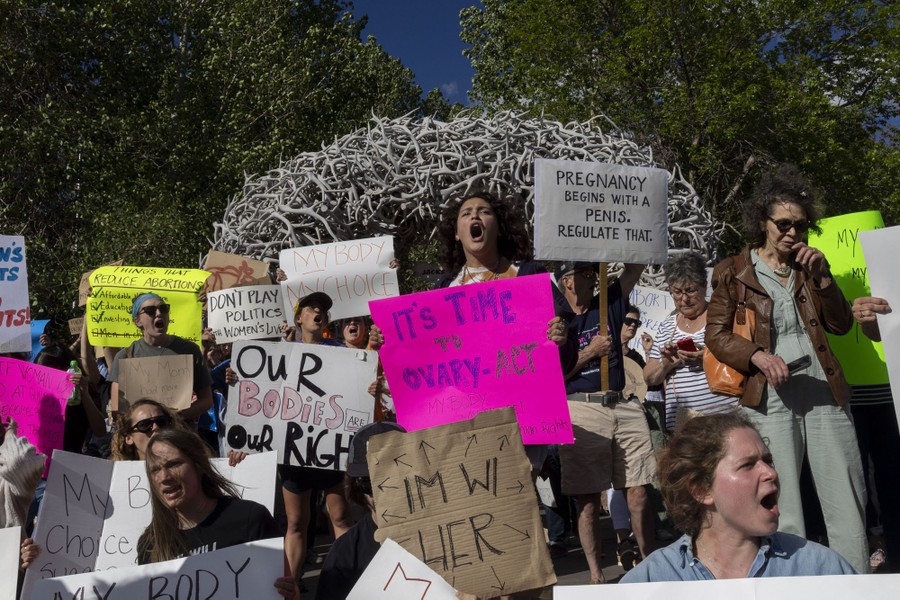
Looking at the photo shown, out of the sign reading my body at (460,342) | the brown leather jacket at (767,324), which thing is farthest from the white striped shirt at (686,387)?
the sign reading my body at (460,342)

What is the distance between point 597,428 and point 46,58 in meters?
16.9

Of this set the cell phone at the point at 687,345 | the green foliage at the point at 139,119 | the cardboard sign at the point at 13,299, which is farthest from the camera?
the green foliage at the point at 139,119

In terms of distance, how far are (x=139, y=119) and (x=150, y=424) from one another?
17.2 metres

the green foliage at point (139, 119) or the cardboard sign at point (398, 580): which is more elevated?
the green foliage at point (139, 119)

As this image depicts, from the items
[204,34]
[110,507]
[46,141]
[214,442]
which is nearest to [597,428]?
[110,507]

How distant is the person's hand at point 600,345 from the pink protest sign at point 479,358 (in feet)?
2.74

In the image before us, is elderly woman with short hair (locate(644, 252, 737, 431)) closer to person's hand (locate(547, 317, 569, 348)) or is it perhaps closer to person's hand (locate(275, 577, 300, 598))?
person's hand (locate(547, 317, 569, 348))

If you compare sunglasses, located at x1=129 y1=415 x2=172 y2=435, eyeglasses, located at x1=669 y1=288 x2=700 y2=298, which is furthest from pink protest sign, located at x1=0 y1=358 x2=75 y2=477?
eyeglasses, located at x1=669 y1=288 x2=700 y2=298

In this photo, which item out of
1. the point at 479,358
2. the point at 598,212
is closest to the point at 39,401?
the point at 479,358

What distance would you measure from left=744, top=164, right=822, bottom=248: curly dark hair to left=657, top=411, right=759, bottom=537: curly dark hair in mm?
1704

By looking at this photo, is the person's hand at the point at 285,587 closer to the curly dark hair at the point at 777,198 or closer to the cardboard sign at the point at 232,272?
the curly dark hair at the point at 777,198

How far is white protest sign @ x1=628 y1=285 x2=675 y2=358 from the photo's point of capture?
27.6 feet

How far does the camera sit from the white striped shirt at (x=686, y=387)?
540cm

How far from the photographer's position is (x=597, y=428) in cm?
532
